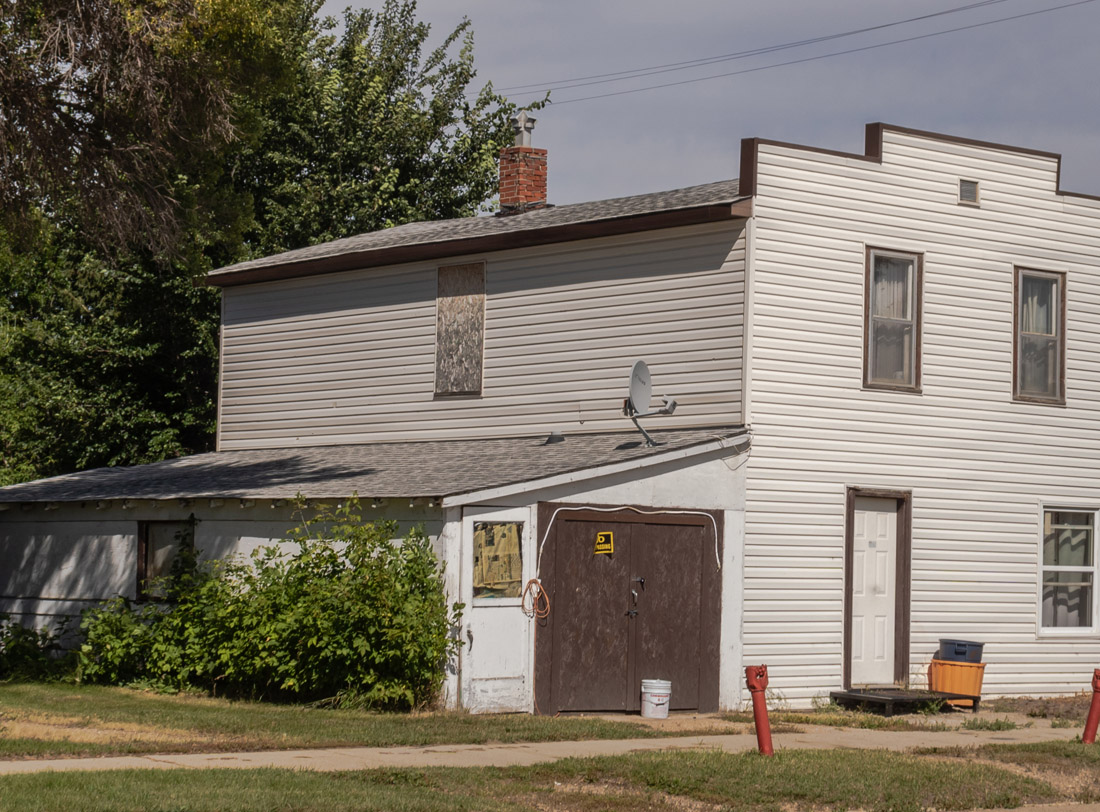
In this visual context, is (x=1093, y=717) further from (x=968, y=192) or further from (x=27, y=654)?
(x=27, y=654)

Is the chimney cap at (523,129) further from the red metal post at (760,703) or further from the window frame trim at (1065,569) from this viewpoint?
the red metal post at (760,703)

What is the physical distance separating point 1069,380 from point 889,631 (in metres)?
4.61

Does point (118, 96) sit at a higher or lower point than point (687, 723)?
higher

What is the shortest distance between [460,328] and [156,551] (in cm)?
540

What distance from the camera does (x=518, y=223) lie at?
22.2m

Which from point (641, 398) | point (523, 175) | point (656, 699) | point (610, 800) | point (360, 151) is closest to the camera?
point (610, 800)

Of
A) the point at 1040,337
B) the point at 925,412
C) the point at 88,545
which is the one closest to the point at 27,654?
the point at 88,545

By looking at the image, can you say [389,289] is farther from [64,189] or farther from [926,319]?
[926,319]

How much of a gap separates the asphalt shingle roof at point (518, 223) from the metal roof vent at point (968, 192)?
3.03m

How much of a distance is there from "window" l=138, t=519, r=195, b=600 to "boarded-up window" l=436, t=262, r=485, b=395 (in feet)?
14.5

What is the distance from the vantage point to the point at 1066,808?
37.2ft

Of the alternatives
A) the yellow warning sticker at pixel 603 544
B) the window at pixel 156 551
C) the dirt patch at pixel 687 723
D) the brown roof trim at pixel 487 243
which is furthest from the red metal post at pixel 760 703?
the window at pixel 156 551

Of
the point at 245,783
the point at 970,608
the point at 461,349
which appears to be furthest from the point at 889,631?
the point at 245,783

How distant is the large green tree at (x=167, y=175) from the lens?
18234 mm
